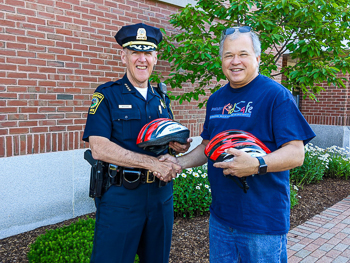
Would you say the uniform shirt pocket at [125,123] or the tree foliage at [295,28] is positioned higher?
the tree foliage at [295,28]

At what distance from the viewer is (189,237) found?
4129mm

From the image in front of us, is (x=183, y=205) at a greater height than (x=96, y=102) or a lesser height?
lesser

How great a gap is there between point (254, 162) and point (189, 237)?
269 cm

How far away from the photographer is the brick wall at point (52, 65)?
400 centimetres

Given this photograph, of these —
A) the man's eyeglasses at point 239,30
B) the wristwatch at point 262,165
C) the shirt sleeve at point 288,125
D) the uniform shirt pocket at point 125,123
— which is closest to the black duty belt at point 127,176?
the uniform shirt pocket at point 125,123

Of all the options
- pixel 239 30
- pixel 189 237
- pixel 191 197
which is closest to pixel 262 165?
pixel 239 30

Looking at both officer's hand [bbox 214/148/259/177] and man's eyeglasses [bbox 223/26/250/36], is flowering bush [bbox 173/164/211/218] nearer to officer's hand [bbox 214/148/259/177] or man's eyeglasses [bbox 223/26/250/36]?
officer's hand [bbox 214/148/259/177]

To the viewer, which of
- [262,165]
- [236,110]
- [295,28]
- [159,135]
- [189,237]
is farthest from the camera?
[295,28]

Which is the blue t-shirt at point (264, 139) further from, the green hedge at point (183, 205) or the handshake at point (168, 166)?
the green hedge at point (183, 205)

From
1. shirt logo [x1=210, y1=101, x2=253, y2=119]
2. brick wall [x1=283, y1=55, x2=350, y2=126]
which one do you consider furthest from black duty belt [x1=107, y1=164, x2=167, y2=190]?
brick wall [x1=283, y1=55, x2=350, y2=126]

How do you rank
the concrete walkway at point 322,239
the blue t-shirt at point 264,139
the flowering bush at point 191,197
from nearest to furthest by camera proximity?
1. the blue t-shirt at point 264,139
2. the concrete walkway at point 322,239
3. the flowering bush at point 191,197

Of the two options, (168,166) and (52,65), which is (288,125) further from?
(52,65)

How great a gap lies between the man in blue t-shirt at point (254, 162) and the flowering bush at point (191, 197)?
248 cm

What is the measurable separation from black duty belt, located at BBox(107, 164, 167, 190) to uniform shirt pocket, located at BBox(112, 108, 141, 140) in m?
0.25
